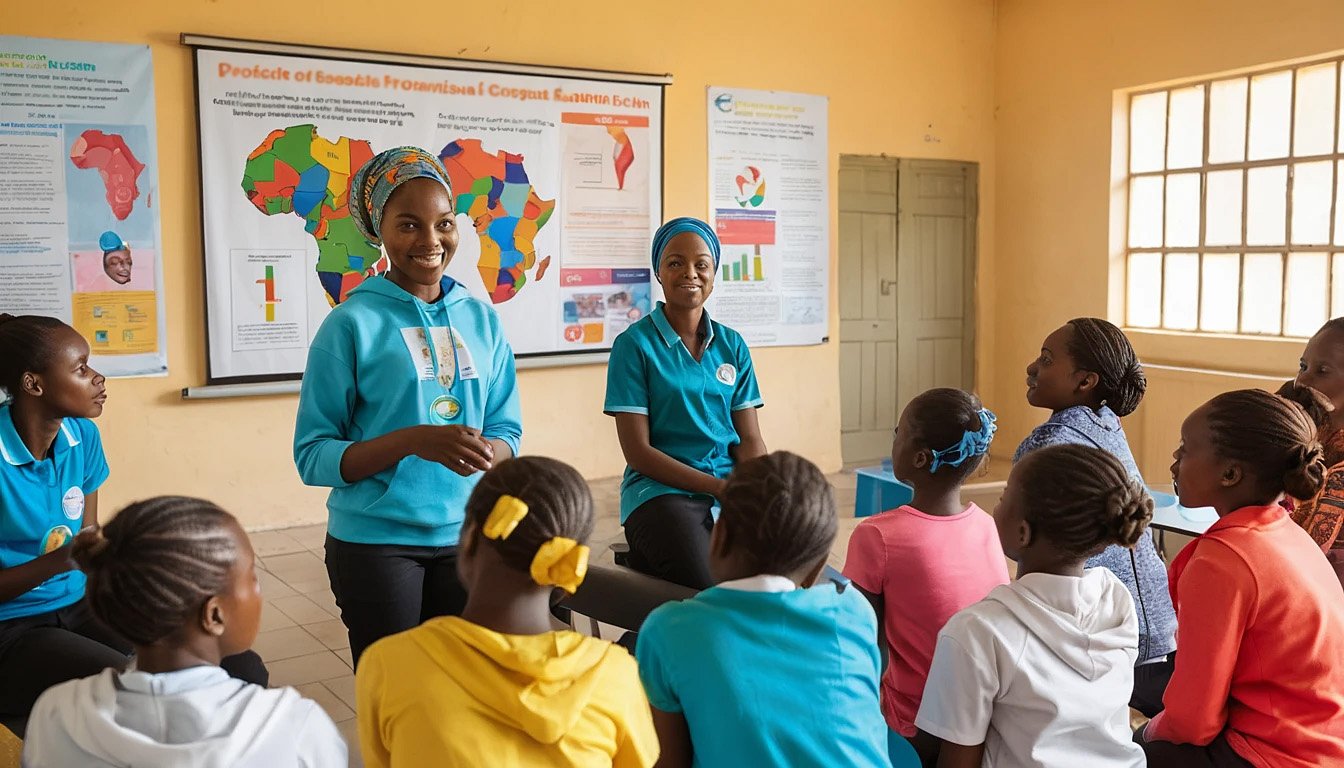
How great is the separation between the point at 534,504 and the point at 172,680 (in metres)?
0.44

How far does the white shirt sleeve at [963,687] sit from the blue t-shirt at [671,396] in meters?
1.15

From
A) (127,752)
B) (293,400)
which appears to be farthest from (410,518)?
(293,400)

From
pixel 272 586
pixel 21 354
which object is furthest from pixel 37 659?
Answer: pixel 272 586

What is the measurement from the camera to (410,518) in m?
2.01

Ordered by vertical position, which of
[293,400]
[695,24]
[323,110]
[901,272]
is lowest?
[293,400]

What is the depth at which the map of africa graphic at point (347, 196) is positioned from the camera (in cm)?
495

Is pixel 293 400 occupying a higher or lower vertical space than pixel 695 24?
lower

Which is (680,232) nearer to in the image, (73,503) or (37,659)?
(73,503)

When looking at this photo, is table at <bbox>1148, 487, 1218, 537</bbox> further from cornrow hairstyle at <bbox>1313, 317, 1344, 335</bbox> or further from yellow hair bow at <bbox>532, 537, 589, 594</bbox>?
yellow hair bow at <bbox>532, 537, 589, 594</bbox>

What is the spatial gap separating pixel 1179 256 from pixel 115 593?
6018mm

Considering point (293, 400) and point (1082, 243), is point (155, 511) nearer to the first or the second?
point (293, 400)

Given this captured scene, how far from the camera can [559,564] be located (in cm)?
131

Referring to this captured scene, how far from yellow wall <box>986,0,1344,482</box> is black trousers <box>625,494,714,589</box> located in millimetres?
3967

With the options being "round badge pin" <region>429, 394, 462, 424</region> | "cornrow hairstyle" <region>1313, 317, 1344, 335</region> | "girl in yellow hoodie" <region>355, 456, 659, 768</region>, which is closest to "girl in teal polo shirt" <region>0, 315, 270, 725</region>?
"round badge pin" <region>429, 394, 462, 424</region>
